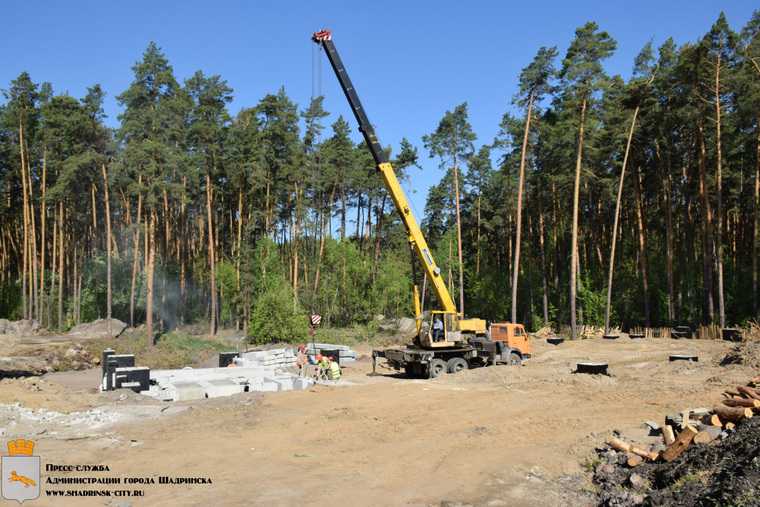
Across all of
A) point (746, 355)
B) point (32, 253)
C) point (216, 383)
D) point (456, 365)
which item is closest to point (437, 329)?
point (456, 365)

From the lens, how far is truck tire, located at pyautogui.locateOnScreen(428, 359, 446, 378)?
70.5 ft

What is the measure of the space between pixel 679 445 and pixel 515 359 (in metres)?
15.0

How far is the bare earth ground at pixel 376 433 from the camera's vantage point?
30.2 feet

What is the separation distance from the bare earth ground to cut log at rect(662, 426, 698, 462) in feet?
4.57

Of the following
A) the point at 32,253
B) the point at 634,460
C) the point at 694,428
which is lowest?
the point at 634,460

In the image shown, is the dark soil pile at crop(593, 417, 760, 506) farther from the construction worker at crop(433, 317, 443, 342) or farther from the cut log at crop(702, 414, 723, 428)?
the construction worker at crop(433, 317, 443, 342)

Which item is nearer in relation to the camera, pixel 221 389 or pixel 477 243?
pixel 221 389

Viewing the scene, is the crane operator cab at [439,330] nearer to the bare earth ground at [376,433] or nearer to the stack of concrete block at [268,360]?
the bare earth ground at [376,433]

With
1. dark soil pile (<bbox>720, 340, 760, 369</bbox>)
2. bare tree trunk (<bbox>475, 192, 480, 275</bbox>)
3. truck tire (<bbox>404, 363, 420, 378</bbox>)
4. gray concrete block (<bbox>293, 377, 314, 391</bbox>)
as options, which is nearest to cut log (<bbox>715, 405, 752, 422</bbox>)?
dark soil pile (<bbox>720, 340, 760, 369</bbox>)

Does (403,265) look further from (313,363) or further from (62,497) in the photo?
(62,497)

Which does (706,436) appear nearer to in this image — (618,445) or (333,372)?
(618,445)

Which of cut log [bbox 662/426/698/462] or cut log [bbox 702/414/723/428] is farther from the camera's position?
cut log [bbox 702/414/723/428]

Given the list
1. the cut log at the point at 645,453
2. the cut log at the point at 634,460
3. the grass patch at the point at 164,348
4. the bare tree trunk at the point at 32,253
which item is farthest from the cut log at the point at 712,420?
the bare tree trunk at the point at 32,253

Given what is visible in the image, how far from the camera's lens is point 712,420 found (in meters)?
9.98
